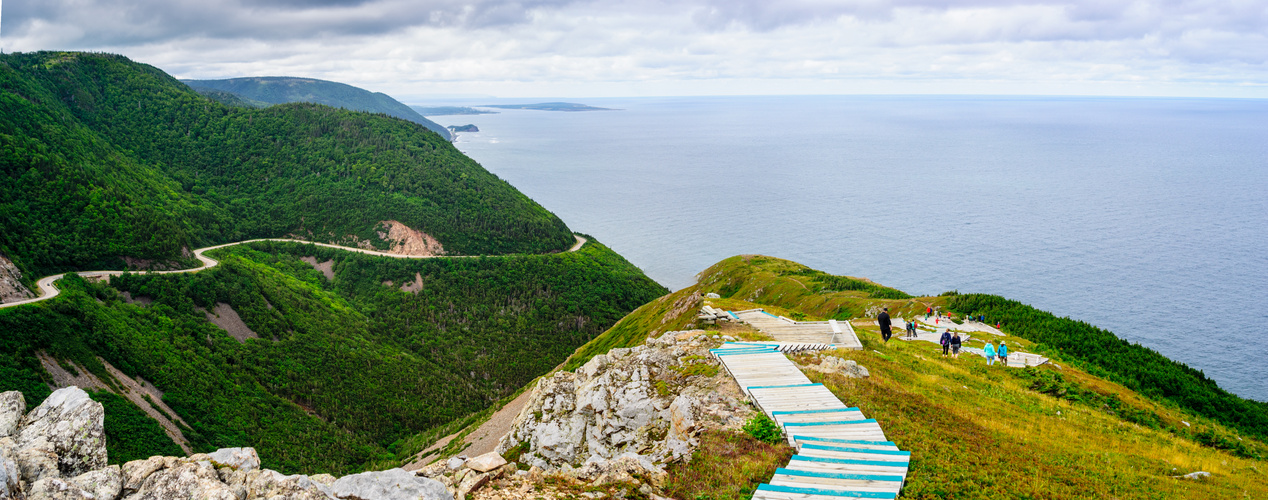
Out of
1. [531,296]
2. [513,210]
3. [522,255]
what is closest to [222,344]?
[531,296]

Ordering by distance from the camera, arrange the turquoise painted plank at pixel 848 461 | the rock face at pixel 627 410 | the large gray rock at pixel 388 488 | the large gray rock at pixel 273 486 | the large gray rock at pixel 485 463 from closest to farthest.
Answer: the large gray rock at pixel 273 486, the large gray rock at pixel 388 488, the turquoise painted plank at pixel 848 461, the large gray rock at pixel 485 463, the rock face at pixel 627 410

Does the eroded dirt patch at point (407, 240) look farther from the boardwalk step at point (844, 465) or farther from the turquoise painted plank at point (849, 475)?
the turquoise painted plank at point (849, 475)

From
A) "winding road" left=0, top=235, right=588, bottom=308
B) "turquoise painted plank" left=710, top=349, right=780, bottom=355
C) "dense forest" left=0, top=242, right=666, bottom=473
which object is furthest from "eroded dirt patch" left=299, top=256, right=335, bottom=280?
"turquoise painted plank" left=710, top=349, right=780, bottom=355

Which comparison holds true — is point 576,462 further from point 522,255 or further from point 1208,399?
point 522,255

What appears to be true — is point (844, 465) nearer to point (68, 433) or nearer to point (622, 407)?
point (622, 407)

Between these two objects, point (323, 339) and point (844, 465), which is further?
point (323, 339)

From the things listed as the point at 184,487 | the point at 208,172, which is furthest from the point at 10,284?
the point at 208,172

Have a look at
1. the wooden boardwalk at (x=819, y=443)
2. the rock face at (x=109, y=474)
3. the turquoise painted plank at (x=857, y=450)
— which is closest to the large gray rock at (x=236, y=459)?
the rock face at (x=109, y=474)
